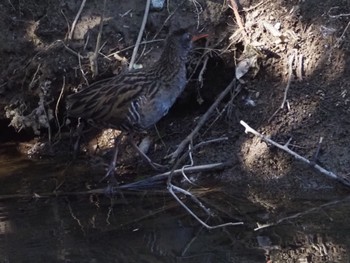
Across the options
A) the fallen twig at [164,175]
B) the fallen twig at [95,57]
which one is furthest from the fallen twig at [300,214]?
the fallen twig at [95,57]

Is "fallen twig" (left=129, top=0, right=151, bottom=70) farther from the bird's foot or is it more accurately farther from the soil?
the bird's foot

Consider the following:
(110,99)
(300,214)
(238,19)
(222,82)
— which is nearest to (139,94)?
(110,99)

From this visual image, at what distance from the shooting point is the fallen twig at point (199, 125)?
6457 mm

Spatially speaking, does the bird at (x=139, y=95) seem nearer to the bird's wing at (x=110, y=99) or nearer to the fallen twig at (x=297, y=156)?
the bird's wing at (x=110, y=99)

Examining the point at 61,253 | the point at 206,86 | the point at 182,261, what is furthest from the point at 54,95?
the point at 182,261

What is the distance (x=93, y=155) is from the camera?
712cm

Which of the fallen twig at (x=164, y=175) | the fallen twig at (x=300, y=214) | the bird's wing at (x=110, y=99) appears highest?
the bird's wing at (x=110, y=99)

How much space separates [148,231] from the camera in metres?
5.26

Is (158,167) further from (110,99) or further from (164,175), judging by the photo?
(110,99)

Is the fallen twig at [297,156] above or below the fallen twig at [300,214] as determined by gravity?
above

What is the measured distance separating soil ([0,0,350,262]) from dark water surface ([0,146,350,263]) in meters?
A: 0.33

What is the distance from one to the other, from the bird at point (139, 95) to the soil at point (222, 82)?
472 mm

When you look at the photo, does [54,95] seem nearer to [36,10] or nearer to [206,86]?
[36,10]

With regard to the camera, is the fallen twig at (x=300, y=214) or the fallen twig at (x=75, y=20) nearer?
the fallen twig at (x=300, y=214)
